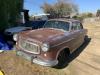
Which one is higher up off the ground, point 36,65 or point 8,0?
point 8,0

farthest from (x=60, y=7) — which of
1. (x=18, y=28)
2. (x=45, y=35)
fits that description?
(x=45, y=35)

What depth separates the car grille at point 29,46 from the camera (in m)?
7.34

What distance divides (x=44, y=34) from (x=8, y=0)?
8.41 m

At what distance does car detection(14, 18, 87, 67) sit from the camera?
7211 millimetres

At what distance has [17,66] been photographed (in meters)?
7.68

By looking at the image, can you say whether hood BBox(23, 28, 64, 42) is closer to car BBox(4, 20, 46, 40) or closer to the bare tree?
car BBox(4, 20, 46, 40)

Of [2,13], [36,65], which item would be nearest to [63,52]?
[36,65]

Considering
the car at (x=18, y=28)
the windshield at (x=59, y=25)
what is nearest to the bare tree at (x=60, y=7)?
the car at (x=18, y=28)

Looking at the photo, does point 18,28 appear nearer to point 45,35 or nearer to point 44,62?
point 45,35

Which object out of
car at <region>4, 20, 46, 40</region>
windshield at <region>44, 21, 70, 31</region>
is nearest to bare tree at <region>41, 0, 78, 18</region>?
car at <region>4, 20, 46, 40</region>

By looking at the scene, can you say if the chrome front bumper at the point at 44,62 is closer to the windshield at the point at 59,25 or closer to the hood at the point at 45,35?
the hood at the point at 45,35

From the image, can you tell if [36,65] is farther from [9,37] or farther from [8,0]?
[8,0]

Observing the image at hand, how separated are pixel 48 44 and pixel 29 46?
2.85 feet

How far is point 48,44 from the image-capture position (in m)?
7.10
